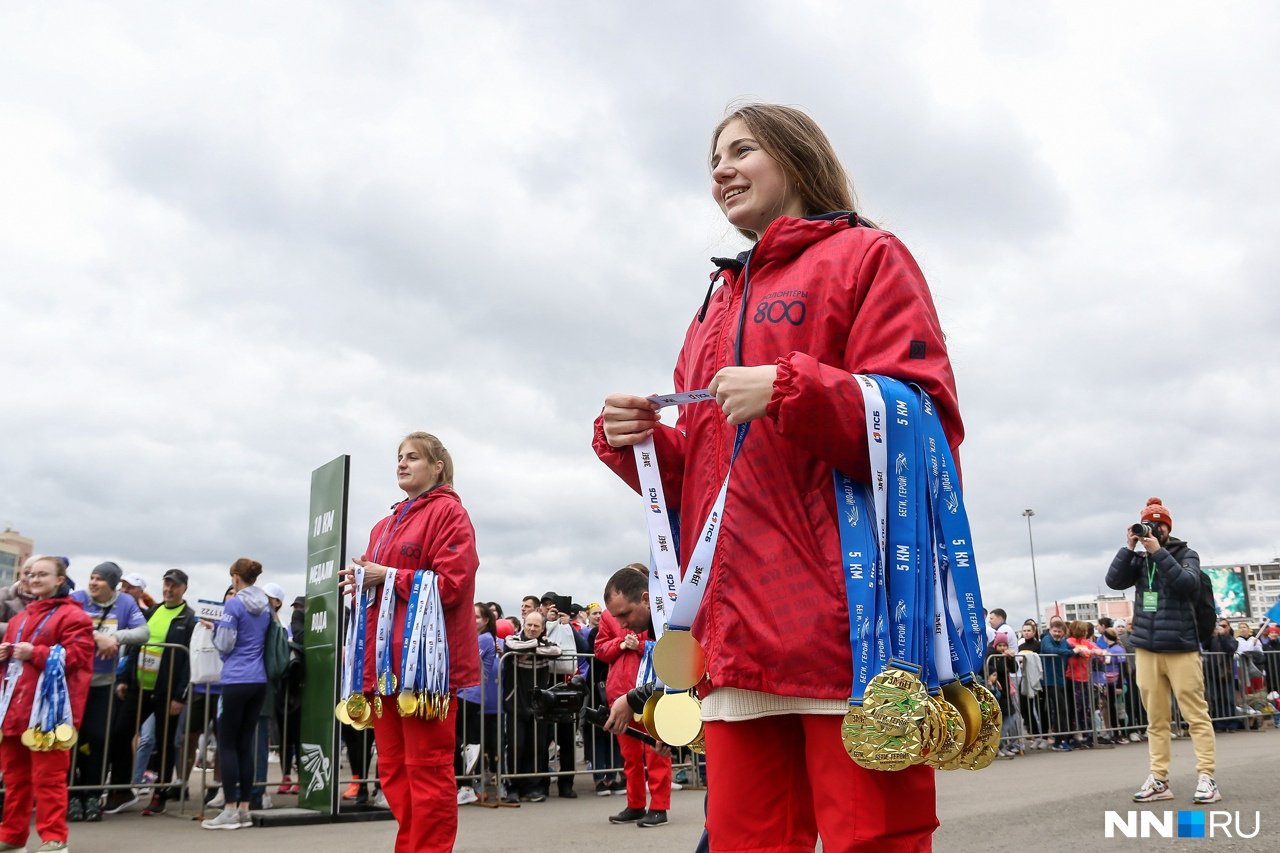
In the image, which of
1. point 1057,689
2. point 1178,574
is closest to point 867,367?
point 1178,574

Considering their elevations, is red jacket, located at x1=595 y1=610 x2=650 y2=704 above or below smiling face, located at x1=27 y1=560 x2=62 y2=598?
below

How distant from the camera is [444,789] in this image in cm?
473

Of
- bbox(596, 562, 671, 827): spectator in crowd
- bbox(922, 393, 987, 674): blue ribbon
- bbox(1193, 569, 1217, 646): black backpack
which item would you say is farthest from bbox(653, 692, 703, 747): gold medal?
bbox(1193, 569, 1217, 646): black backpack

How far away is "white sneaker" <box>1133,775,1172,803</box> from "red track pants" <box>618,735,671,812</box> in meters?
3.38

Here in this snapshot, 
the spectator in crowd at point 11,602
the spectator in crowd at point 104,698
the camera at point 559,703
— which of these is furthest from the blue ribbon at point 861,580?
the spectator in crowd at point 11,602

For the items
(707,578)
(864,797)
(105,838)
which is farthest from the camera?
(105,838)

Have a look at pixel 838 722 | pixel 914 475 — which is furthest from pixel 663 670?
pixel 914 475

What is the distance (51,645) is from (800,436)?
21.1 ft

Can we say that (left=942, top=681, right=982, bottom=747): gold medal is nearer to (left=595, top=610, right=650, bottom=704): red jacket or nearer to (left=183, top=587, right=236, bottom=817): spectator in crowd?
(left=595, top=610, right=650, bottom=704): red jacket

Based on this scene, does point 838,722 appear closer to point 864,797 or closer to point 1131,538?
point 864,797

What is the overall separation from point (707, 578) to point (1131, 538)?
6896 mm

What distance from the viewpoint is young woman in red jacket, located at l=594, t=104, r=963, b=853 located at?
1.80 m

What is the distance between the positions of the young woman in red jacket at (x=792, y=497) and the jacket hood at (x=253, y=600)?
7330 millimetres

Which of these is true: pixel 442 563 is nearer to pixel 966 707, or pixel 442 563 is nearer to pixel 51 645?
pixel 51 645
